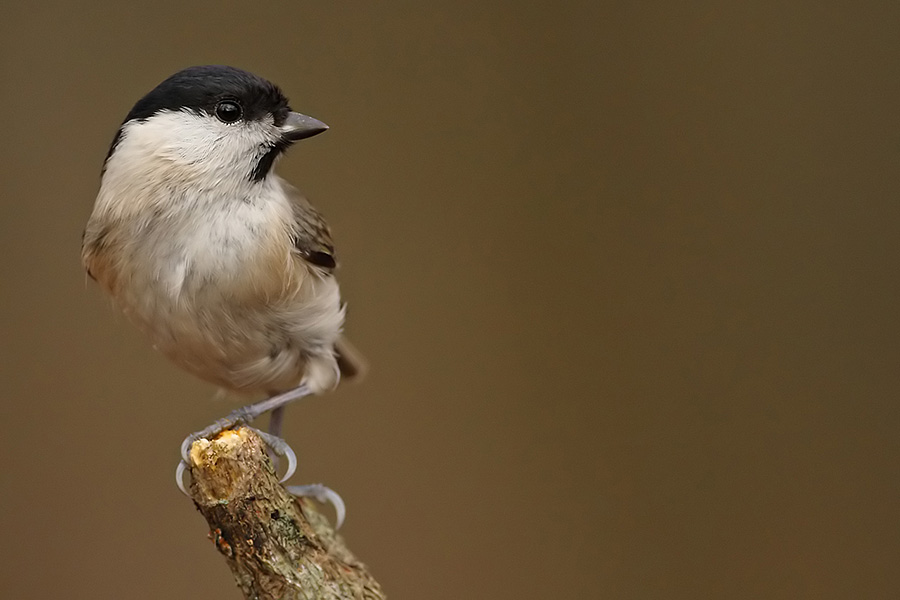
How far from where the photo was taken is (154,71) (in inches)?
90.2

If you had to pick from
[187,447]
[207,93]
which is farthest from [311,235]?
[187,447]

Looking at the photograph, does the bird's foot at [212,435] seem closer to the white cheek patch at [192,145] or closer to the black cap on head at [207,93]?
the white cheek patch at [192,145]

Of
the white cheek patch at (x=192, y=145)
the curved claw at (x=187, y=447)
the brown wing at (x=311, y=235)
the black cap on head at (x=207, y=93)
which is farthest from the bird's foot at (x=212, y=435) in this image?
the black cap on head at (x=207, y=93)

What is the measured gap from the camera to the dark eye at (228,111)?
1.30 m

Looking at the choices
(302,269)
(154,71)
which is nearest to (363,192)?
(154,71)

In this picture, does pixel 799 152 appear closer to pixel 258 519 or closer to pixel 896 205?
pixel 896 205

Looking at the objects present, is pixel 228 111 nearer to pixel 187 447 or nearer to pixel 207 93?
pixel 207 93

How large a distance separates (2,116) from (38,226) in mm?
307

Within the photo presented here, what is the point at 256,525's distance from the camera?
1.30 metres

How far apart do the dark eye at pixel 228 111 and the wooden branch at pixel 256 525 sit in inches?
19.2

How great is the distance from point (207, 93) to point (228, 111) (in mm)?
41

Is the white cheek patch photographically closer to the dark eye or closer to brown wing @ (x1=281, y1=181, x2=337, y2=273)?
the dark eye

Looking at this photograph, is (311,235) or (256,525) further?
(311,235)

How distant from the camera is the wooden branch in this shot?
49.8 inches
